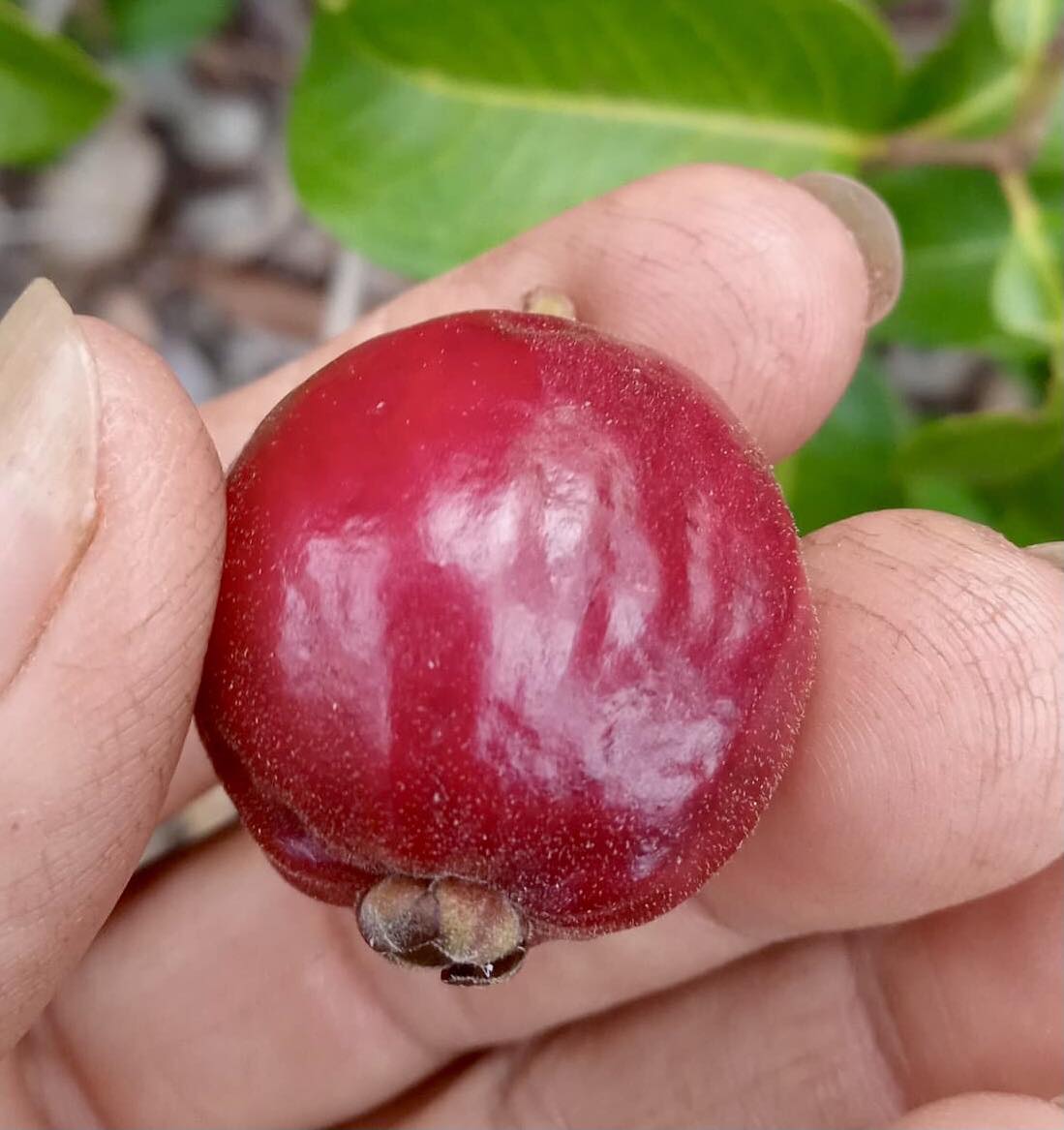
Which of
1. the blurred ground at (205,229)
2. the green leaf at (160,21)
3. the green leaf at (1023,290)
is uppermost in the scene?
the green leaf at (1023,290)

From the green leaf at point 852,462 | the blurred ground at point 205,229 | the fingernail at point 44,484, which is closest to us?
the fingernail at point 44,484

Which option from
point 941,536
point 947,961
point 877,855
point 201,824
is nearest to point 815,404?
point 941,536

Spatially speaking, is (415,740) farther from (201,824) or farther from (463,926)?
(201,824)

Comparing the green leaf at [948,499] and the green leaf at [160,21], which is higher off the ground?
the green leaf at [160,21]

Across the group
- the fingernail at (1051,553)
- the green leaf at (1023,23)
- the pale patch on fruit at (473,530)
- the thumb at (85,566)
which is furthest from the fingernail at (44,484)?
the green leaf at (1023,23)

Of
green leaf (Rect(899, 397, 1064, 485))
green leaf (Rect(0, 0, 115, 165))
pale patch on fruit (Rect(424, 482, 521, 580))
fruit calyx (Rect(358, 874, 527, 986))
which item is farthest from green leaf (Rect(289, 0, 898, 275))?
fruit calyx (Rect(358, 874, 527, 986))

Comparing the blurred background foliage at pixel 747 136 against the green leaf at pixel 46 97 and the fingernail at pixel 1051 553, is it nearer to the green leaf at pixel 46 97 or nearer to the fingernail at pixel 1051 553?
the green leaf at pixel 46 97
